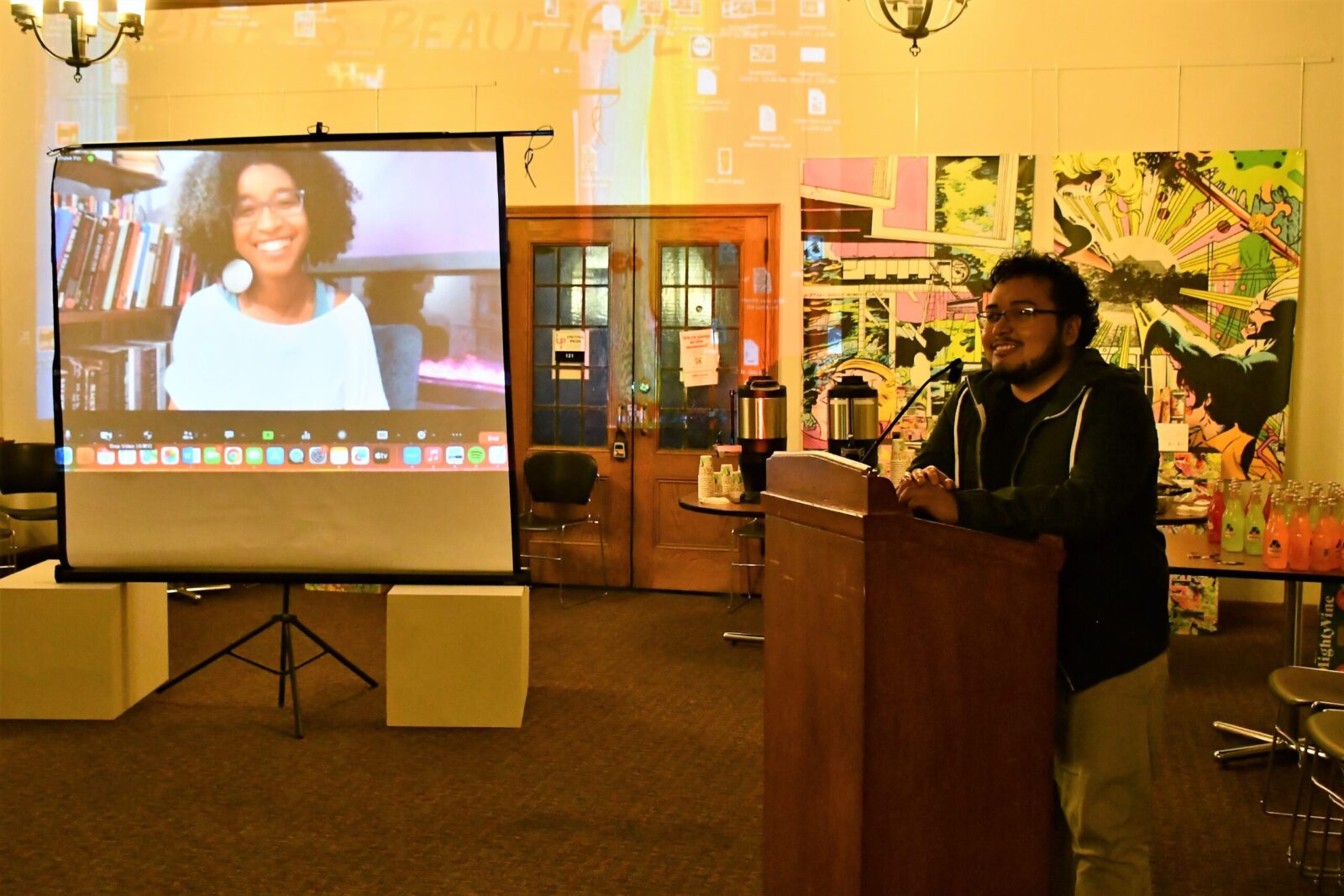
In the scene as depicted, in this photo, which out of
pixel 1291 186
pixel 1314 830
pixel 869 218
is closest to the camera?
pixel 1314 830

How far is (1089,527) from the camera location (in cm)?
202

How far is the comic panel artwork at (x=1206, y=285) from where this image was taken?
612cm

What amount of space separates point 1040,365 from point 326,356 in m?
2.84

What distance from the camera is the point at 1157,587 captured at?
215 centimetres

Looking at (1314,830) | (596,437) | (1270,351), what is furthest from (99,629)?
(1270,351)

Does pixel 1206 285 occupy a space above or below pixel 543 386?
above

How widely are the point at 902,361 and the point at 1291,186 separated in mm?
2201

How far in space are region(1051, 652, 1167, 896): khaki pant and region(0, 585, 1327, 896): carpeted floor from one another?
32 cm

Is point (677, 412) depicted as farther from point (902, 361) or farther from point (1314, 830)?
point (1314, 830)

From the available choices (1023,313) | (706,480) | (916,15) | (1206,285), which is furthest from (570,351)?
(1023,313)

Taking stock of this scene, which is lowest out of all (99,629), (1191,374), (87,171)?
A: (99,629)

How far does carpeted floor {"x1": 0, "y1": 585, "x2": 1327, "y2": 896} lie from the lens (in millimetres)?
3150

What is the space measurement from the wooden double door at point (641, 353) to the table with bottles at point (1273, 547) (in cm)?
293

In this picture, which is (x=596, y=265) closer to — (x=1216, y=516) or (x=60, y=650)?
(x=60, y=650)
